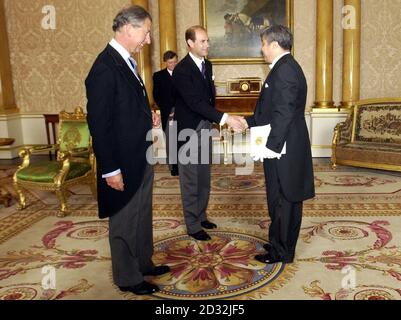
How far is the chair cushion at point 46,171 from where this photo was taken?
4832 mm

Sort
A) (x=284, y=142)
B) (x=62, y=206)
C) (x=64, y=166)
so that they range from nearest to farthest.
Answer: (x=284, y=142)
(x=62, y=206)
(x=64, y=166)

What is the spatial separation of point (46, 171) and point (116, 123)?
2.63 meters

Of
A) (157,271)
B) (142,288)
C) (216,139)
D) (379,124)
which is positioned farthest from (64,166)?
(379,124)

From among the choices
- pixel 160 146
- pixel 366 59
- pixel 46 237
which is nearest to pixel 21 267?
pixel 46 237

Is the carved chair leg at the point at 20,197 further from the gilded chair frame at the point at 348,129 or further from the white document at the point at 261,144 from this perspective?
the gilded chair frame at the point at 348,129

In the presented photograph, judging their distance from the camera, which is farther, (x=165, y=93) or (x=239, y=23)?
(x=239, y=23)

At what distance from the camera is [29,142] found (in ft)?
28.6

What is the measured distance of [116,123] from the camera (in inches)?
102

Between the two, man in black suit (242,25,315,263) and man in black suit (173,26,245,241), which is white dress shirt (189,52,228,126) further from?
man in black suit (242,25,315,263)

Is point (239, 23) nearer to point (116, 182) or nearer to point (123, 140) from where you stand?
point (123, 140)

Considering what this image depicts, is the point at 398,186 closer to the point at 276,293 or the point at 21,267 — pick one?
the point at 276,293

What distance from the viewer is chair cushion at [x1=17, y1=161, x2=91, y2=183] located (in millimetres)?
4832

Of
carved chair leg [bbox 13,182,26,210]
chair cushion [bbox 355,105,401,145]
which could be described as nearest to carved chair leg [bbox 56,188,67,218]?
carved chair leg [bbox 13,182,26,210]

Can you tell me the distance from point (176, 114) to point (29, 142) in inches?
231
